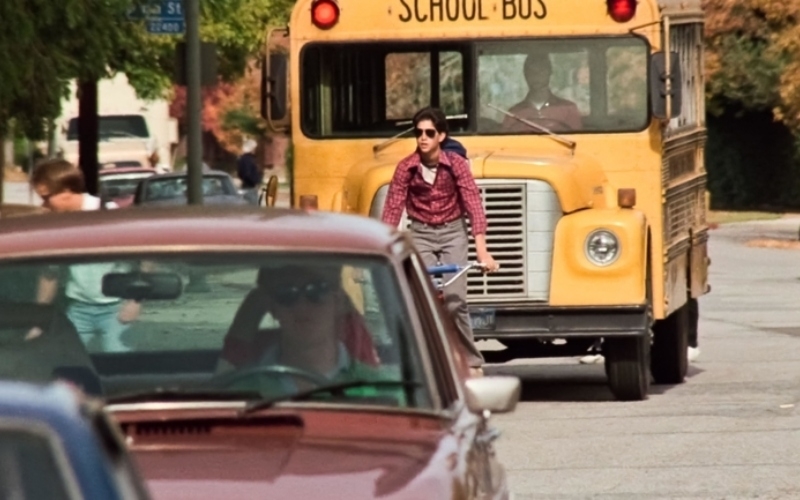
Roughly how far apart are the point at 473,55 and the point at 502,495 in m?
9.20

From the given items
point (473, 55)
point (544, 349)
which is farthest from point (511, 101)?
point (544, 349)

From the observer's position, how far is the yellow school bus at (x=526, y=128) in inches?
562

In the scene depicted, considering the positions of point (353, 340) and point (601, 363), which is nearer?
point (353, 340)

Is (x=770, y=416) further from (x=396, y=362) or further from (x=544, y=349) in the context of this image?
(x=396, y=362)

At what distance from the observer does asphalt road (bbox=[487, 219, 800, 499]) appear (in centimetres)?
1057

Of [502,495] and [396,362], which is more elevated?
[396,362]

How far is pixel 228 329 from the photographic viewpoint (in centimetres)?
595

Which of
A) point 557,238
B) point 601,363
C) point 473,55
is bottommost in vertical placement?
point 601,363

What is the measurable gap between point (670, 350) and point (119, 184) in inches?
965

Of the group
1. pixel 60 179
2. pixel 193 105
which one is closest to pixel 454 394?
pixel 60 179

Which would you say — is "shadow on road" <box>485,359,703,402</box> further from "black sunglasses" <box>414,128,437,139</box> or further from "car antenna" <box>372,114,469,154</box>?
"black sunglasses" <box>414,128,437,139</box>

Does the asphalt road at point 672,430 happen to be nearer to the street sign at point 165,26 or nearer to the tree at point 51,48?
the tree at point 51,48

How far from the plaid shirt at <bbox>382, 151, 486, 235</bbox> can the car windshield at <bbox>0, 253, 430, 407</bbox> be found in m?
7.59

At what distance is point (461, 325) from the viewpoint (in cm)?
1318
